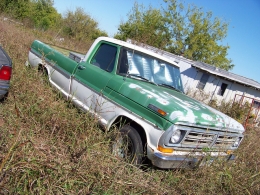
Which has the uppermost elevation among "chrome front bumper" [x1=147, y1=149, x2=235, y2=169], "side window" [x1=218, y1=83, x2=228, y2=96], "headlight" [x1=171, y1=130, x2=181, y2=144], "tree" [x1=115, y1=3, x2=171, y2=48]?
"tree" [x1=115, y1=3, x2=171, y2=48]

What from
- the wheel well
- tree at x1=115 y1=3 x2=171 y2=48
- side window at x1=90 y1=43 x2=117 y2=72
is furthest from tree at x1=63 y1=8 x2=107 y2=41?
the wheel well

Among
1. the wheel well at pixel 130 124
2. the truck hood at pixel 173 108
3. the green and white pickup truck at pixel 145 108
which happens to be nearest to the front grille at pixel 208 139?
the green and white pickup truck at pixel 145 108

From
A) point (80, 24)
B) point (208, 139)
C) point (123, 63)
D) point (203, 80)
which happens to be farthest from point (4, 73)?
point (80, 24)

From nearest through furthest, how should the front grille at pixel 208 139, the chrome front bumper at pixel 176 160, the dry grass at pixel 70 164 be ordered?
the dry grass at pixel 70 164 → the chrome front bumper at pixel 176 160 → the front grille at pixel 208 139

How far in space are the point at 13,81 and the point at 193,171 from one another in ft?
12.2

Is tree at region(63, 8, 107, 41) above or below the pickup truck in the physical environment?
above

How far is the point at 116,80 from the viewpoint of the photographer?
3604mm

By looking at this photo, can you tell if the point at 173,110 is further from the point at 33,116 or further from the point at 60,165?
the point at 33,116

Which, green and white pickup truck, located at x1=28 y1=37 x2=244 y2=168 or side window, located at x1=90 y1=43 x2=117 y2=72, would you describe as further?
side window, located at x1=90 y1=43 x2=117 y2=72

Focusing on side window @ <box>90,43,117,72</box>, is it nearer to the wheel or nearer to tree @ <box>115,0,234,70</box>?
the wheel

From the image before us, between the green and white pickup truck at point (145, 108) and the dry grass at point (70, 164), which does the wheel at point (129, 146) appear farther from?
the dry grass at point (70, 164)

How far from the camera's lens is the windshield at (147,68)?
3820 millimetres

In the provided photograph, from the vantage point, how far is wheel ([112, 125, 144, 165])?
304 centimetres

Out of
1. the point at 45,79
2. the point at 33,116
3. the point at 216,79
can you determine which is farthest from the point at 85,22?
the point at 33,116
